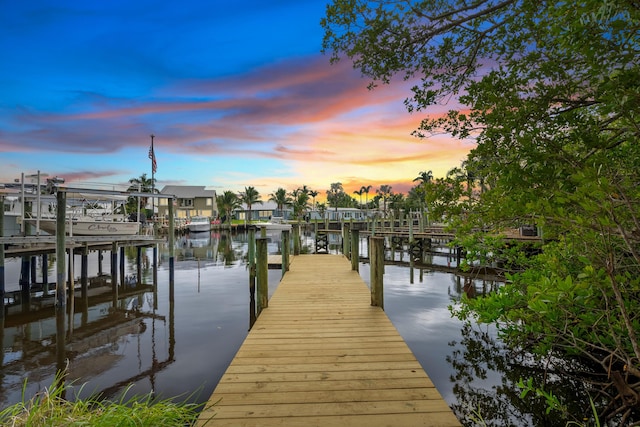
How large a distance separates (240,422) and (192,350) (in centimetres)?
736

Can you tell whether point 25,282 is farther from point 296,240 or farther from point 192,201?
point 192,201

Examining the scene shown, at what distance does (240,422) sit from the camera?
2.87 meters

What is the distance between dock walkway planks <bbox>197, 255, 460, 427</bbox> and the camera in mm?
2957

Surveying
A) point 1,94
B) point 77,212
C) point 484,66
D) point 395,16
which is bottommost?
point 77,212

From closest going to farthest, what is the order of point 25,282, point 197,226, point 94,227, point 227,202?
point 25,282 < point 94,227 < point 197,226 < point 227,202

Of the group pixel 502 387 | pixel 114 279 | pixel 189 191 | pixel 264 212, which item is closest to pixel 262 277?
pixel 502 387

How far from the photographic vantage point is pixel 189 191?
7031 centimetres

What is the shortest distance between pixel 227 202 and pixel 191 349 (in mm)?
65735

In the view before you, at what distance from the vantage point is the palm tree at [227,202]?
2836 inches

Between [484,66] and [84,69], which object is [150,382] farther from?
A: [84,69]

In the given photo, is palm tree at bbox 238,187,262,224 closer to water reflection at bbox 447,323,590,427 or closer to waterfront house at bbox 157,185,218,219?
waterfront house at bbox 157,185,218,219

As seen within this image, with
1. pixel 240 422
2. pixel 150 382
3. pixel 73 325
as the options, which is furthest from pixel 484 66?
pixel 73 325

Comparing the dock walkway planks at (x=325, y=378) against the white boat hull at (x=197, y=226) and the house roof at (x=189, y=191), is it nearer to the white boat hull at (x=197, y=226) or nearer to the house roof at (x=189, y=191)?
the white boat hull at (x=197, y=226)

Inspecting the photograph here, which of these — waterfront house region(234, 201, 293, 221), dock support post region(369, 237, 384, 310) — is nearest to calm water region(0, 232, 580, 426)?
dock support post region(369, 237, 384, 310)
